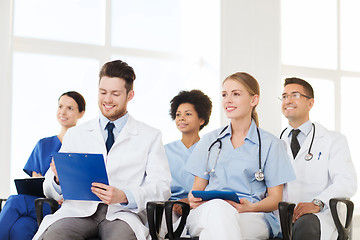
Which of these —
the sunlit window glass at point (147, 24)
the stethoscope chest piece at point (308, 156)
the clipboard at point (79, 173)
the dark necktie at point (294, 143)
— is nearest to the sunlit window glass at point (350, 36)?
the sunlit window glass at point (147, 24)

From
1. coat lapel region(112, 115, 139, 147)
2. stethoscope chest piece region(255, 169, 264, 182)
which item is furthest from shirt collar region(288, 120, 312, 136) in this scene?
coat lapel region(112, 115, 139, 147)

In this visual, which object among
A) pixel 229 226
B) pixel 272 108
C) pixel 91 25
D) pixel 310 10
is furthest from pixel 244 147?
pixel 310 10

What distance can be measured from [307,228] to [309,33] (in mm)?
3200

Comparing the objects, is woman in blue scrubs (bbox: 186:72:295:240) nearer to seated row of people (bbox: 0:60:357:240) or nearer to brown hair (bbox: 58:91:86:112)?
seated row of people (bbox: 0:60:357:240)

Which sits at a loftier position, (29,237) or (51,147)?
(51,147)

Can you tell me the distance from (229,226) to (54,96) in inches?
107

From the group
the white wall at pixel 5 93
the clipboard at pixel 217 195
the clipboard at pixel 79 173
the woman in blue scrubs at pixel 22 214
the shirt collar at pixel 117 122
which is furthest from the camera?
the white wall at pixel 5 93

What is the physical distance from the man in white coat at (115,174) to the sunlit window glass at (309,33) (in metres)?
2.99

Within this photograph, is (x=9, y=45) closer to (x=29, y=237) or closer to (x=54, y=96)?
(x=54, y=96)

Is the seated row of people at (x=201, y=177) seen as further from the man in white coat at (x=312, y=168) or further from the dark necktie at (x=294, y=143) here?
the dark necktie at (x=294, y=143)

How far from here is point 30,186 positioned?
3.13m

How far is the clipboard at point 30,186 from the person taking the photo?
309 cm

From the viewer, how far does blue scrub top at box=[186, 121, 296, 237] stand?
9.04 feet

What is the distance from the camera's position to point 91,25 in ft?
15.4
